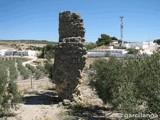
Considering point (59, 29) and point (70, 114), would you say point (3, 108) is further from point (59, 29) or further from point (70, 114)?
point (59, 29)

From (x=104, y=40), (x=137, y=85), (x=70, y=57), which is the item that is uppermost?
(x=104, y=40)

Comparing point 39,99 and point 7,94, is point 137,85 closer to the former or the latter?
point 7,94

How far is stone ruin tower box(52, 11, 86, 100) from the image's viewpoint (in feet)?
94.5

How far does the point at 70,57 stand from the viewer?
28.9m

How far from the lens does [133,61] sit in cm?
2262

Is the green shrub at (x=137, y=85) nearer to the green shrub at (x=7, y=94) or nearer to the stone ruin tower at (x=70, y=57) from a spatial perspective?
the stone ruin tower at (x=70, y=57)

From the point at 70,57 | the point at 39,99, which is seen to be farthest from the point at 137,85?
the point at 39,99

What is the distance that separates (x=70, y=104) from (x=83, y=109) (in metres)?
1.78

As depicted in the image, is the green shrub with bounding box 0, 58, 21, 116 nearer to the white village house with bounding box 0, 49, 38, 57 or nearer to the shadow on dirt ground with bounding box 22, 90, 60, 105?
the shadow on dirt ground with bounding box 22, 90, 60, 105

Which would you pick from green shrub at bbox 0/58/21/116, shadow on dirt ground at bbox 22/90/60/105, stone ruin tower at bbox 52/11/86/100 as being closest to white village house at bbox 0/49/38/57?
shadow on dirt ground at bbox 22/90/60/105

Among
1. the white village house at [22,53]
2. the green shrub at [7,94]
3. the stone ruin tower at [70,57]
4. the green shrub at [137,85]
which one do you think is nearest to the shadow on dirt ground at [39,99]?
the stone ruin tower at [70,57]

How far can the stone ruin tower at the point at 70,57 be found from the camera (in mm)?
28797

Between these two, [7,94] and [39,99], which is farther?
[39,99]

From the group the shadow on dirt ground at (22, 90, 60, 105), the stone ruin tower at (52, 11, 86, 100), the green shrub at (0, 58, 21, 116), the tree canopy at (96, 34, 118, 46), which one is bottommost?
the shadow on dirt ground at (22, 90, 60, 105)
